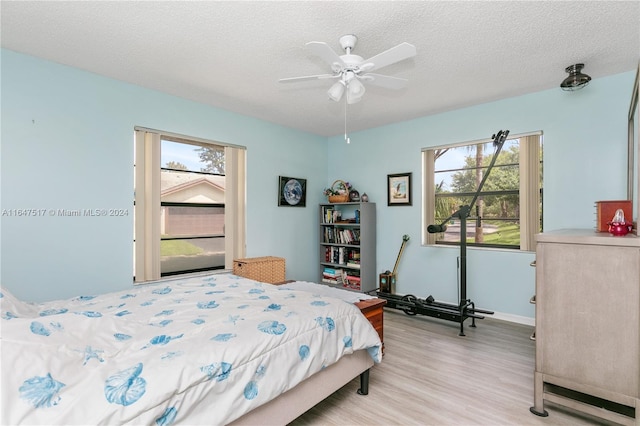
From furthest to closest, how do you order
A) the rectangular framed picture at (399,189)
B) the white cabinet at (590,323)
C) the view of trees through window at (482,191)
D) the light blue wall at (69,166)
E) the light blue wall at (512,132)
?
the rectangular framed picture at (399,189) < the view of trees through window at (482,191) < the light blue wall at (512,132) < the light blue wall at (69,166) < the white cabinet at (590,323)

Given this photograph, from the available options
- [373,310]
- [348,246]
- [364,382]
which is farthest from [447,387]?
[348,246]

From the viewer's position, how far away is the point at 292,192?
189 inches

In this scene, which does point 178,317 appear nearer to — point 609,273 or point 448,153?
point 609,273

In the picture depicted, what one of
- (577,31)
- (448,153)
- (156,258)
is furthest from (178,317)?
(448,153)

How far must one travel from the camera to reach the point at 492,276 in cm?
377

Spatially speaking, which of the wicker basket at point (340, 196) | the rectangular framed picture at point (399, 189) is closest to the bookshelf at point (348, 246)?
the wicker basket at point (340, 196)

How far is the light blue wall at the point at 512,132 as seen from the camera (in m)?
3.06

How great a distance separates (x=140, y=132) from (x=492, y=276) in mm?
4287

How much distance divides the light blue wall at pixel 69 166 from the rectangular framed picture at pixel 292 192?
135 centimetres

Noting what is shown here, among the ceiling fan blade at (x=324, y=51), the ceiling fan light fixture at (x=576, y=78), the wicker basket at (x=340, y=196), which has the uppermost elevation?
the ceiling fan light fixture at (x=576, y=78)

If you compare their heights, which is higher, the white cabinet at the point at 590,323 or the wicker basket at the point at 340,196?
the wicker basket at the point at 340,196

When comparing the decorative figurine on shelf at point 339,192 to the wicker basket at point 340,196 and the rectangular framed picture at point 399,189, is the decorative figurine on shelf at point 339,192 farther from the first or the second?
the rectangular framed picture at point 399,189

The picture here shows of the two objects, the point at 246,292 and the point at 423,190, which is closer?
the point at 246,292

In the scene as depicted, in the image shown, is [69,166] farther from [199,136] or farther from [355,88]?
[355,88]
